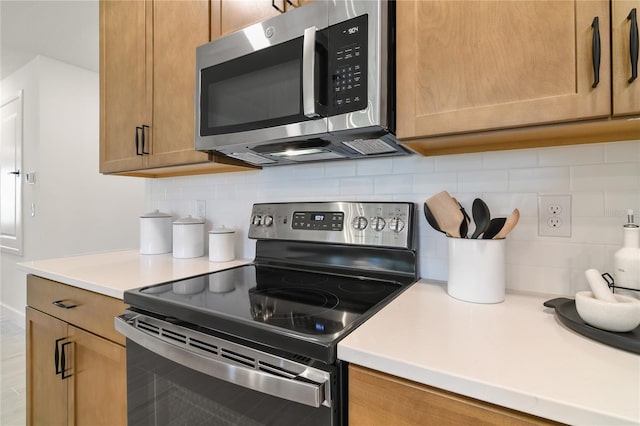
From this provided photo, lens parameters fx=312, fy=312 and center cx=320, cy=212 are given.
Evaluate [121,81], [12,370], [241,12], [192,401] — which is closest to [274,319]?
[192,401]

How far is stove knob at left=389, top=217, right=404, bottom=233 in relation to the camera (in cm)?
111

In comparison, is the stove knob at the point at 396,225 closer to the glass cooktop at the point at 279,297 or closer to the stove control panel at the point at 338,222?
the stove control panel at the point at 338,222

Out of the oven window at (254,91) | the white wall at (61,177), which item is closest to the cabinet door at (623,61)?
the oven window at (254,91)

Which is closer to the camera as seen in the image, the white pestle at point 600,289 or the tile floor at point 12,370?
the white pestle at point 600,289

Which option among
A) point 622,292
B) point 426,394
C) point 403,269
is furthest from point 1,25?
point 622,292

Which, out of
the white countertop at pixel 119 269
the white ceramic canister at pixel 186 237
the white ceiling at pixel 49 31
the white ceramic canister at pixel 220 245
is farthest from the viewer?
the white ceiling at pixel 49 31

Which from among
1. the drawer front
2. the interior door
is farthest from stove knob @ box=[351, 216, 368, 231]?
the interior door

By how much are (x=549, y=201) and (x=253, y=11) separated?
4.05 feet

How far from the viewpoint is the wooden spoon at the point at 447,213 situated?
0.93m

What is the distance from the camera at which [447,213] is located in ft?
3.06

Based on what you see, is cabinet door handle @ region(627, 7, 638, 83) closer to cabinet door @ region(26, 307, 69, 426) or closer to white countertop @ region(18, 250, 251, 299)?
white countertop @ region(18, 250, 251, 299)

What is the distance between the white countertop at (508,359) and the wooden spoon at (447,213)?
0.78ft

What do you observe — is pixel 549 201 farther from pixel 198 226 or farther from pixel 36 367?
pixel 36 367

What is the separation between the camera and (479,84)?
0.79m
